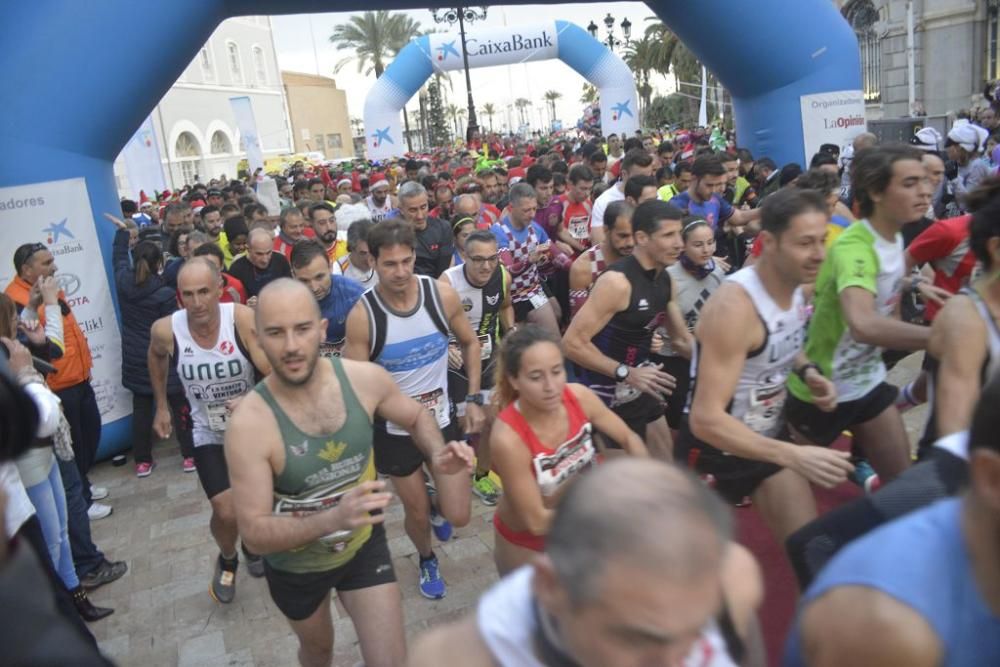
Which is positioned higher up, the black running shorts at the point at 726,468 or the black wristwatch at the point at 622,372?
the black wristwatch at the point at 622,372

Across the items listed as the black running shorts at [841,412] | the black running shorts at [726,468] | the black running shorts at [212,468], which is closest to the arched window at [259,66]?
the black running shorts at [212,468]

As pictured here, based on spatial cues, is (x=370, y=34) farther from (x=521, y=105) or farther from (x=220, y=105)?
(x=521, y=105)

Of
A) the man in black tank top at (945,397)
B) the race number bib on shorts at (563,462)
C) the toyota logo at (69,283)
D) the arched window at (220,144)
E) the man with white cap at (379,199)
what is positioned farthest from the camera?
the arched window at (220,144)

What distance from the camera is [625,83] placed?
21.2 metres

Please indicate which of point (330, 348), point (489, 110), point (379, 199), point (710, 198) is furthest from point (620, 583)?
point (489, 110)

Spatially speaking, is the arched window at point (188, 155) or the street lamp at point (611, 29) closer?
the street lamp at point (611, 29)

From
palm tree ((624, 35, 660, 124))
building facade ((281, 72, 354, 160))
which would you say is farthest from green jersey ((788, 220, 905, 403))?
building facade ((281, 72, 354, 160))

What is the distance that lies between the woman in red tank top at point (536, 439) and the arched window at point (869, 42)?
25.3 m

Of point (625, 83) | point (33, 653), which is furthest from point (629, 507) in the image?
point (625, 83)

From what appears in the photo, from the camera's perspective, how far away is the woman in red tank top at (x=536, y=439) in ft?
8.55

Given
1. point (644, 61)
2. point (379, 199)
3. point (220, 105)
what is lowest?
point (379, 199)

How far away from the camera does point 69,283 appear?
5984 mm

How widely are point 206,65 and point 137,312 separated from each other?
39119mm

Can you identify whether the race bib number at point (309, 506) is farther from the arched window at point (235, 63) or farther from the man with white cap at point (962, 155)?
the arched window at point (235, 63)
